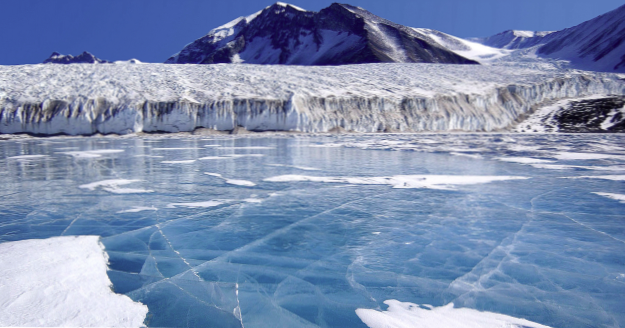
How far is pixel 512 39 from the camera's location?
7981 centimetres

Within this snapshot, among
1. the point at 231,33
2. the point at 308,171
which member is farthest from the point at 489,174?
the point at 231,33

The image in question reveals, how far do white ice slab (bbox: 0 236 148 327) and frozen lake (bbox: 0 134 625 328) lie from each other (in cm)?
11

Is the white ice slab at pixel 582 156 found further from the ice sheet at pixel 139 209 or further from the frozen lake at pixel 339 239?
the ice sheet at pixel 139 209

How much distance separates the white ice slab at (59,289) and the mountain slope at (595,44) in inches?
1872

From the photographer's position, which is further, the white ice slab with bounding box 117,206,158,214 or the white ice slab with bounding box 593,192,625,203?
the white ice slab with bounding box 593,192,625,203

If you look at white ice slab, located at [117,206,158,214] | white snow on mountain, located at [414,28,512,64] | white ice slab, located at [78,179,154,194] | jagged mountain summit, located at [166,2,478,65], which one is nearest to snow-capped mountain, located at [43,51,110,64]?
jagged mountain summit, located at [166,2,478,65]

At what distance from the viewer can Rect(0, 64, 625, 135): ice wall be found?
740 inches

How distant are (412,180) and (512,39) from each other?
87303 mm

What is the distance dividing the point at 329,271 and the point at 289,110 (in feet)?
58.2

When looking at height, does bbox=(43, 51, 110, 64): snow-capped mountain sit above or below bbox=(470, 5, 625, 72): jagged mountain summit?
above

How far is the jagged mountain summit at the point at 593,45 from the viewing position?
132 ft

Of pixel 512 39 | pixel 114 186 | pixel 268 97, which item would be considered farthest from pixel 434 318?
pixel 512 39

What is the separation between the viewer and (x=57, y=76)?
21.5m

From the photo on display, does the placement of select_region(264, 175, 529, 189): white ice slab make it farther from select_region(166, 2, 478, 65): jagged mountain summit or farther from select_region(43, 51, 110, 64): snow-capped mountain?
select_region(43, 51, 110, 64): snow-capped mountain
